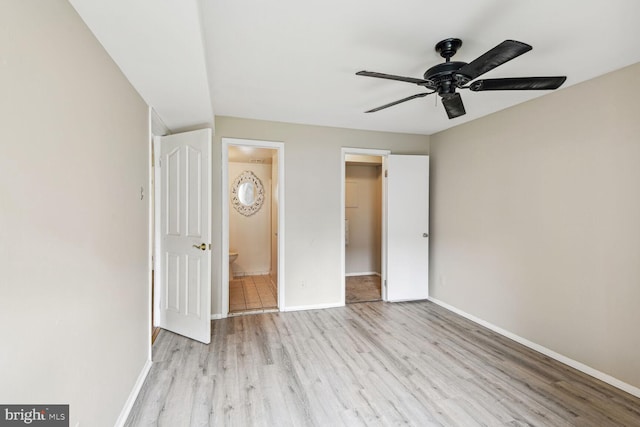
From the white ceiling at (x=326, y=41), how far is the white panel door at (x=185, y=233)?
0.38 meters

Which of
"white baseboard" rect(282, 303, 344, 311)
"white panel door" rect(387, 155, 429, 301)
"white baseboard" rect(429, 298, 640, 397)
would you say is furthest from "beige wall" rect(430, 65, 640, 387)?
"white baseboard" rect(282, 303, 344, 311)

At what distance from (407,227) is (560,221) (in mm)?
1830

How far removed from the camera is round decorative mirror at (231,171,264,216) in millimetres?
5660

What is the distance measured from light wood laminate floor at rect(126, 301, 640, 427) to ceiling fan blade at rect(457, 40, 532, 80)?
7.05 feet

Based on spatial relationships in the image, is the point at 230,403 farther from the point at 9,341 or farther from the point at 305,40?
the point at 305,40

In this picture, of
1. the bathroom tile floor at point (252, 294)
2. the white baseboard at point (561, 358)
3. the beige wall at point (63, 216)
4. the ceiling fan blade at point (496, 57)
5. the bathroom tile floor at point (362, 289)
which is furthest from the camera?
the bathroom tile floor at point (362, 289)

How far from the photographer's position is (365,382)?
7.73 ft

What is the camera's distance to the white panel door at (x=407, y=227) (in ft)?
14.0

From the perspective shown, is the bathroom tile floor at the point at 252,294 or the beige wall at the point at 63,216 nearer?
the beige wall at the point at 63,216

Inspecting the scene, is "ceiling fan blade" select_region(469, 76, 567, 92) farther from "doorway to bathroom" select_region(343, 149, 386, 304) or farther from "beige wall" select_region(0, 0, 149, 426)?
"doorway to bathroom" select_region(343, 149, 386, 304)

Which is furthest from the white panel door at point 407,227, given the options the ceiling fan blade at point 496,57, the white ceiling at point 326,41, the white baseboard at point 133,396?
the white baseboard at point 133,396

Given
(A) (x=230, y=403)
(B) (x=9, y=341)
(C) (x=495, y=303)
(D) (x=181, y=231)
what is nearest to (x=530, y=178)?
(C) (x=495, y=303)

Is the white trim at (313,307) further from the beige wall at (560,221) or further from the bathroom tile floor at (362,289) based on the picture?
the beige wall at (560,221)

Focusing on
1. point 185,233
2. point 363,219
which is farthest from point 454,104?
point 363,219
